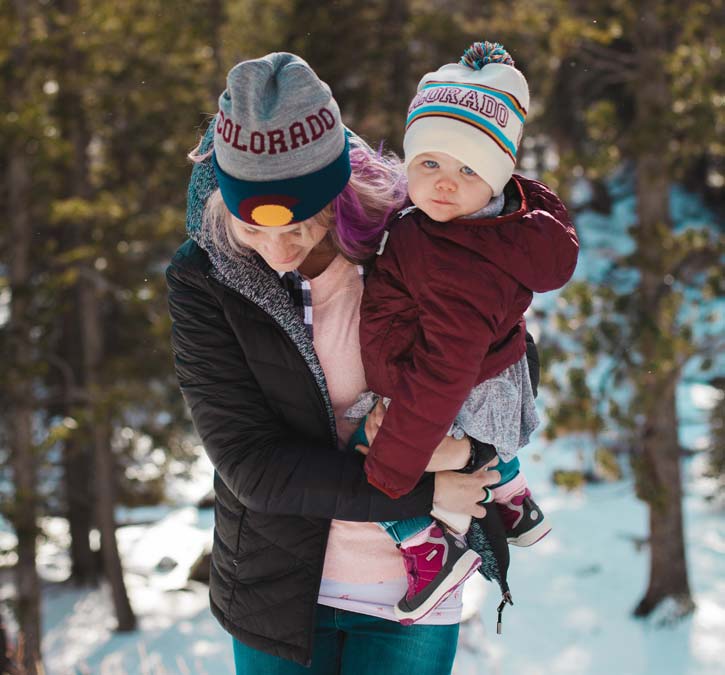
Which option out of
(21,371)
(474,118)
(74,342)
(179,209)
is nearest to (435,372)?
(474,118)

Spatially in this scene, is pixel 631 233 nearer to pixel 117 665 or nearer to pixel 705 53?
pixel 705 53

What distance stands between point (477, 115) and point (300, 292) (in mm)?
542

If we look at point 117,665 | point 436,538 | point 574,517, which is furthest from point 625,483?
point 436,538

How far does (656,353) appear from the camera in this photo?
7.75 metres

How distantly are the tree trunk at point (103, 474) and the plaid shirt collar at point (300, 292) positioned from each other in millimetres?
9962

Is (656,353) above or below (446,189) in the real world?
below

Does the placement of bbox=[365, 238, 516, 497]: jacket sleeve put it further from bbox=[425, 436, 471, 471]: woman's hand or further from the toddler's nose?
the toddler's nose

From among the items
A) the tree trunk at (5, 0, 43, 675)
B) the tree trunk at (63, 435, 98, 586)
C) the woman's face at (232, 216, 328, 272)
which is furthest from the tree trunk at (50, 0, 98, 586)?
the woman's face at (232, 216, 328, 272)

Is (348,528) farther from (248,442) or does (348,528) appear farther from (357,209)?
(357,209)

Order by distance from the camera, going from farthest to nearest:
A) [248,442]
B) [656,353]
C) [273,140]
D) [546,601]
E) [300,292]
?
[546,601] → [656,353] → [300,292] → [248,442] → [273,140]

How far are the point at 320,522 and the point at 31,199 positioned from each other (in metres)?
9.60

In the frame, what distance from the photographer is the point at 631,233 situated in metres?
8.56

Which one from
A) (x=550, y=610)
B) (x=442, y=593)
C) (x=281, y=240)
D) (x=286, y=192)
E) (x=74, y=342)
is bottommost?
(x=550, y=610)

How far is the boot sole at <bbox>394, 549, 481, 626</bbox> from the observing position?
192 cm
